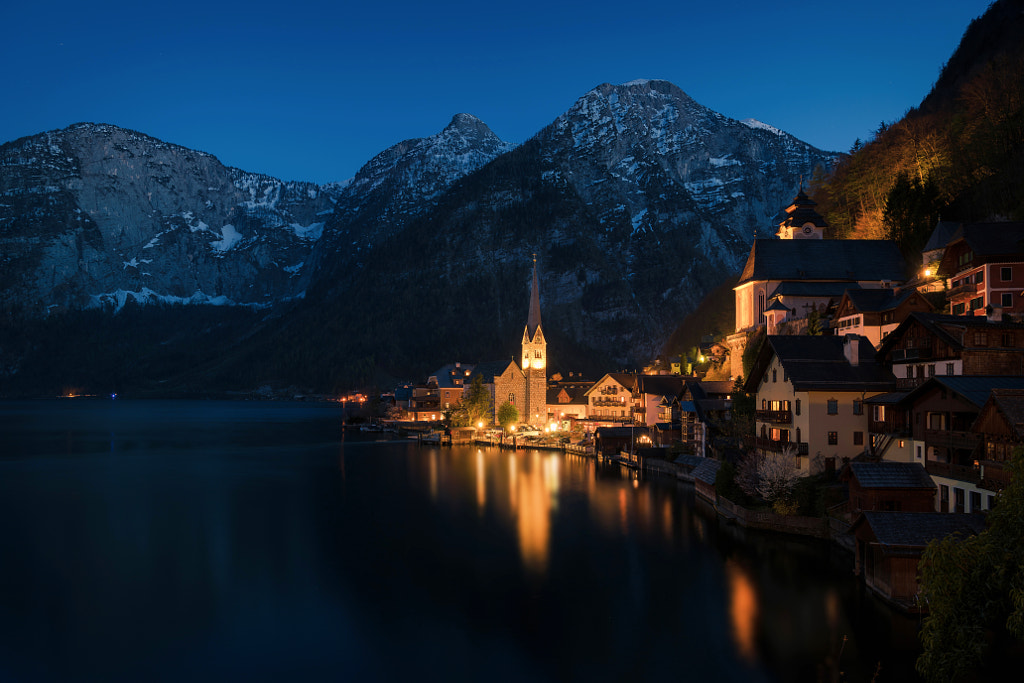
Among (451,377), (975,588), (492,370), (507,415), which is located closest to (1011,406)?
(975,588)

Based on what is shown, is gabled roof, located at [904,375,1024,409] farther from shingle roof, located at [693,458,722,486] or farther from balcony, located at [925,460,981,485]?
shingle roof, located at [693,458,722,486]

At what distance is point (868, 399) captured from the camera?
35.8m

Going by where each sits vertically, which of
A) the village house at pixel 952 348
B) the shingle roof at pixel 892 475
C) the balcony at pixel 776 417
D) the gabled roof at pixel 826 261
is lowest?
the shingle roof at pixel 892 475

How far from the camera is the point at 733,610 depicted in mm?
27281

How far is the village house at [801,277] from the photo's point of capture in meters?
61.1

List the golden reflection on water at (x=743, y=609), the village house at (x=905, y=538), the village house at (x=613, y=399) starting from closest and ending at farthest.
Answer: the village house at (x=905, y=538), the golden reflection on water at (x=743, y=609), the village house at (x=613, y=399)

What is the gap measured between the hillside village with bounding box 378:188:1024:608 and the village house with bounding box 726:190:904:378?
14cm

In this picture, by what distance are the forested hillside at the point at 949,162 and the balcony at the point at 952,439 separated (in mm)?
29112

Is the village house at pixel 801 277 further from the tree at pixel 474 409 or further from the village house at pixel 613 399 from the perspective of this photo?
the tree at pixel 474 409

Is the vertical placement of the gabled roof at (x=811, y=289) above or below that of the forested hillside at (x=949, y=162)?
below

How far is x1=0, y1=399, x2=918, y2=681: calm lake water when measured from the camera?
22781 millimetres

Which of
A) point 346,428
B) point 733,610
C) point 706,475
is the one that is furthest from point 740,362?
point 346,428

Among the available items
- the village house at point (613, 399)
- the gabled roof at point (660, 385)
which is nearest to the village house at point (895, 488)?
the gabled roof at point (660, 385)

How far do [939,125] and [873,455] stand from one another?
2186 inches
